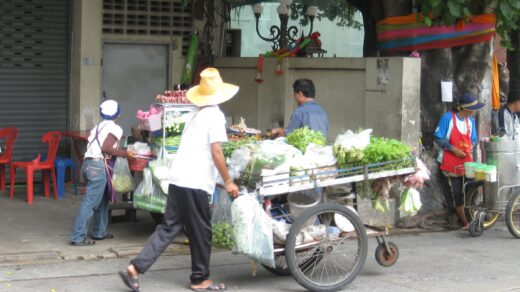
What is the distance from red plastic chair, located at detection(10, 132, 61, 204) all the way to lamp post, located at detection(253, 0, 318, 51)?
161 inches

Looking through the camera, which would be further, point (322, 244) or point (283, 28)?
point (283, 28)

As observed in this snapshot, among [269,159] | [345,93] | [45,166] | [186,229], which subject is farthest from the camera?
[45,166]

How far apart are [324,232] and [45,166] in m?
5.21

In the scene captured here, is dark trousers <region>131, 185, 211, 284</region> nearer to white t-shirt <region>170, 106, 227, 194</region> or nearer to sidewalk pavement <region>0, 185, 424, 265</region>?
white t-shirt <region>170, 106, 227, 194</region>

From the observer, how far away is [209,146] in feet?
24.5

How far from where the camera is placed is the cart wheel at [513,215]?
10273 mm

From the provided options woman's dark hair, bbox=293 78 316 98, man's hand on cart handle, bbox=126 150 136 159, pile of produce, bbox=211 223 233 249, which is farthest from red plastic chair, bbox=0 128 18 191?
pile of produce, bbox=211 223 233 249

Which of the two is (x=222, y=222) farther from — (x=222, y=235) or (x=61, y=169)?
(x=61, y=169)

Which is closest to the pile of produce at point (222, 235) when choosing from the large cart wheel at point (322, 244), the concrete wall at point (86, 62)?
the large cart wheel at point (322, 244)

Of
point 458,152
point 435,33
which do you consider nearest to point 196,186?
point 458,152

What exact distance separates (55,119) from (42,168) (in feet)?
5.13

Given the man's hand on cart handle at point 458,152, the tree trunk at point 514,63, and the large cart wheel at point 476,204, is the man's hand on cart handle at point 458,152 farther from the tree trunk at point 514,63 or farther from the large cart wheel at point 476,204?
the tree trunk at point 514,63

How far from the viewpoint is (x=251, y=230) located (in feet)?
24.1

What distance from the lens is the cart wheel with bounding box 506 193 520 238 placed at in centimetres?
1027
